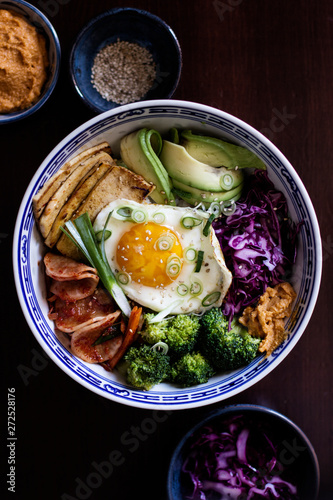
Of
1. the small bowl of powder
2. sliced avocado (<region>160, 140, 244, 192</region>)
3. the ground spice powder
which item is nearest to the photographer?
sliced avocado (<region>160, 140, 244, 192</region>)

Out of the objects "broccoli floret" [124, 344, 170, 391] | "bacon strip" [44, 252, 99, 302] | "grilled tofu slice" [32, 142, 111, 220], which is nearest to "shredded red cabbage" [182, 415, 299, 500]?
"broccoli floret" [124, 344, 170, 391]

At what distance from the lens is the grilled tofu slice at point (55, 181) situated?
2.66 metres

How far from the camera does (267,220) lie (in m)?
2.96

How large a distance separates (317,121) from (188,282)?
146 centimetres

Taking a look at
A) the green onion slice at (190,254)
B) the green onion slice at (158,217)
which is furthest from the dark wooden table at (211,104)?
the green onion slice at (190,254)

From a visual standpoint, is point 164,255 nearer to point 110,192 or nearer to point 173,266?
point 173,266

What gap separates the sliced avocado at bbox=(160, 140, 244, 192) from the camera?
2.84m

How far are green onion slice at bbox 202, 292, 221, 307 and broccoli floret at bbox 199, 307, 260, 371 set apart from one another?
0.23ft

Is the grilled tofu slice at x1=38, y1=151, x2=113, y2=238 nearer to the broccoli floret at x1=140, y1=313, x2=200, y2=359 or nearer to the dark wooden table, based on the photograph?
the dark wooden table

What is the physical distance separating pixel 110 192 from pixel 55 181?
33 cm

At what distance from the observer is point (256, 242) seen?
2938mm

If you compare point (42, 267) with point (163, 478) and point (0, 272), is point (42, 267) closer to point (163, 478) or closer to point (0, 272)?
point (0, 272)

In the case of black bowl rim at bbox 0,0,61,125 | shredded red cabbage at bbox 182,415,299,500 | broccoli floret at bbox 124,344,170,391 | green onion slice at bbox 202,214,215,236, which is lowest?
shredded red cabbage at bbox 182,415,299,500

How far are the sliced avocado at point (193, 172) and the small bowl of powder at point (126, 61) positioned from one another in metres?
0.43
